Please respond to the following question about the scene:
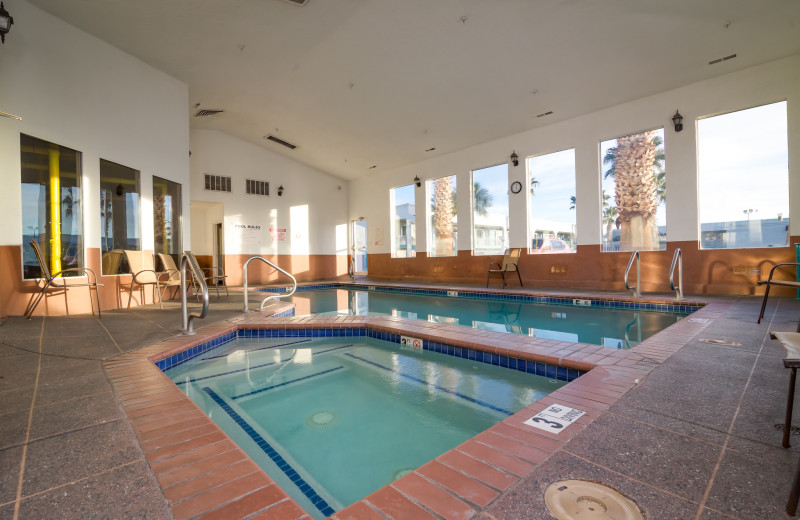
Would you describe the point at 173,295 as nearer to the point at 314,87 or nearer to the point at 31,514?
the point at 314,87

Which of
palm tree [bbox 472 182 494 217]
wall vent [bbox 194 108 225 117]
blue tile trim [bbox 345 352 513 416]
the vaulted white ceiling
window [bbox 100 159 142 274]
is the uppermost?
wall vent [bbox 194 108 225 117]

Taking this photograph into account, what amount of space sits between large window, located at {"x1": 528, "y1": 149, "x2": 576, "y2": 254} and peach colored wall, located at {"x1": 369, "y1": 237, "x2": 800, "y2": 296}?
32 centimetres

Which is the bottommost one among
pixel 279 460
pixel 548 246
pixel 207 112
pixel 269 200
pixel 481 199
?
pixel 279 460

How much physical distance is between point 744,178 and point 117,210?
9237 millimetres

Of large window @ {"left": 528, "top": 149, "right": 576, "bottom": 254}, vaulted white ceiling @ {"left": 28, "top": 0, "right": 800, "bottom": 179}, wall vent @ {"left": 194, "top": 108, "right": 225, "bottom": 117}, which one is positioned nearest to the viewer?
vaulted white ceiling @ {"left": 28, "top": 0, "right": 800, "bottom": 179}

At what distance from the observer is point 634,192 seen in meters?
6.60

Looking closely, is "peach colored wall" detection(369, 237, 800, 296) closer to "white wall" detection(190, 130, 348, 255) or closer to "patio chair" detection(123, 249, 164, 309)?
"white wall" detection(190, 130, 348, 255)

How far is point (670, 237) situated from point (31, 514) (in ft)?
24.8

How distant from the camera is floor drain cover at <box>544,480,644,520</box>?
36.8 inches

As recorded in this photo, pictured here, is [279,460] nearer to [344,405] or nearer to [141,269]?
[344,405]

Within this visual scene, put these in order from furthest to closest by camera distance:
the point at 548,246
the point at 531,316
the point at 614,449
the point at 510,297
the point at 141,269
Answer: the point at 548,246
the point at 510,297
the point at 141,269
the point at 531,316
the point at 614,449

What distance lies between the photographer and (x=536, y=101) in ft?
21.8

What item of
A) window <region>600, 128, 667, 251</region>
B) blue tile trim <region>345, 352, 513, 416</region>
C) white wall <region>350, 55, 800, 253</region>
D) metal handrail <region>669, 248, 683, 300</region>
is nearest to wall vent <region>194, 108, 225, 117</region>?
white wall <region>350, 55, 800, 253</region>

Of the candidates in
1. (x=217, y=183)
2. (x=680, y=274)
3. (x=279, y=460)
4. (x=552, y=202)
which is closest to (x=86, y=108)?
(x=217, y=183)
